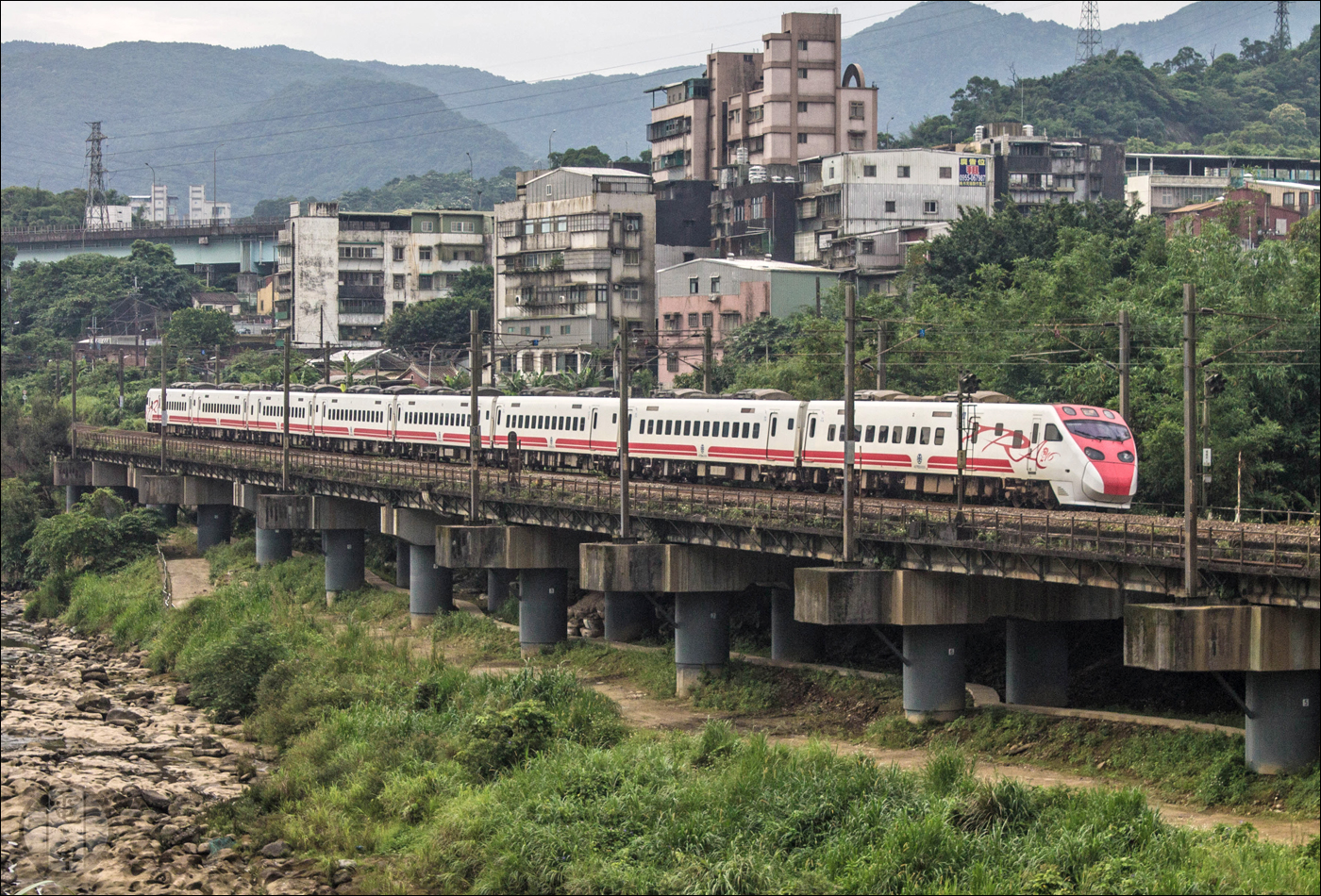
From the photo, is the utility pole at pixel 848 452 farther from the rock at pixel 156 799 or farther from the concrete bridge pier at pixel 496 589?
the concrete bridge pier at pixel 496 589

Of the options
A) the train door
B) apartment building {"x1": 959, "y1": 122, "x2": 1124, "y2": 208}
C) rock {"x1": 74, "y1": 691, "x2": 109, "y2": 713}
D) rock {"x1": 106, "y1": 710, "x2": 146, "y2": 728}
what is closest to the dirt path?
rock {"x1": 74, "y1": 691, "x2": 109, "y2": 713}

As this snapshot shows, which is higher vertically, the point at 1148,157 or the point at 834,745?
the point at 1148,157

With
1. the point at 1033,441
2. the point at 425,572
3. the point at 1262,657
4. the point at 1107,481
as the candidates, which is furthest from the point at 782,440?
the point at 1262,657

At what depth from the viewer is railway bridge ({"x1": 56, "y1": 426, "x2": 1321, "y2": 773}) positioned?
2705 cm

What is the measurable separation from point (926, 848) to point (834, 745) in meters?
8.61

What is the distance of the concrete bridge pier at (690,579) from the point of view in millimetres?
40562

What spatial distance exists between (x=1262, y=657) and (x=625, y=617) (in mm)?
24770

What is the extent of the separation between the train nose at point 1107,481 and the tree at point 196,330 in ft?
328

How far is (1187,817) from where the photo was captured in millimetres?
26219

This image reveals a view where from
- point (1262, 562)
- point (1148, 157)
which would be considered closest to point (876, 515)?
point (1262, 562)

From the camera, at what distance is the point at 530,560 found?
154ft

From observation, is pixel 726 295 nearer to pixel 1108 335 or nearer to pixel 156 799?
pixel 1108 335

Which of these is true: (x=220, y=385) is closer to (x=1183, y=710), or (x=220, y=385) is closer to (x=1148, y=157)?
(x=1183, y=710)

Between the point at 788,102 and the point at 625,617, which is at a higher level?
the point at 788,102
